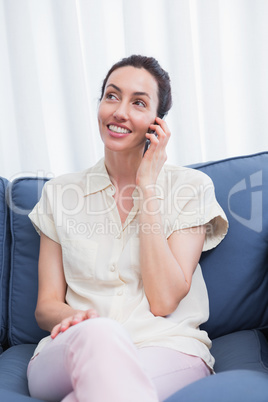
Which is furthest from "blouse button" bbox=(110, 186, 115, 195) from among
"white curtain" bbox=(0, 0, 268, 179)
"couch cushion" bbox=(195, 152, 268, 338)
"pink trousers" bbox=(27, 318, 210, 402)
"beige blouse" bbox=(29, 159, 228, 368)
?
"white curtain" bbox=(0, 0, 268, 179)

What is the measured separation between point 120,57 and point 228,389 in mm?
1547

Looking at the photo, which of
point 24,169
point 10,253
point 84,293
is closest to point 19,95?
point 24,169

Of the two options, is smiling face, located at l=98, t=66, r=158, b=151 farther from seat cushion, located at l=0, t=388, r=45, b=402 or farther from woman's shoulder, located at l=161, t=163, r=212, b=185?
seat cushion, located at l=0, t=388, r=45, b=402

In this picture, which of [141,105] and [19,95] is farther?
[19,95]

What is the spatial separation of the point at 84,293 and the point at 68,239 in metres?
0.17

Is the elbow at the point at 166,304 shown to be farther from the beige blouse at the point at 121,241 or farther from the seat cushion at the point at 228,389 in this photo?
the seat cushion at the point at 228,389

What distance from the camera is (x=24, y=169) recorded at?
7.04 ft

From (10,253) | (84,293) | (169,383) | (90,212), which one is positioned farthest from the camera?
(10,253)

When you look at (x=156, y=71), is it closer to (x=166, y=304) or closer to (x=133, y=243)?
(x=133, y=243)

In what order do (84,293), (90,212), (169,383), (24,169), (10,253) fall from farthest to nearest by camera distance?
(24,169)
(10,253)
(90,212)
(84,293)
(169,383)

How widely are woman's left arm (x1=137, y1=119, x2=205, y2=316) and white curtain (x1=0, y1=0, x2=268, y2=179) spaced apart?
70 centimetres

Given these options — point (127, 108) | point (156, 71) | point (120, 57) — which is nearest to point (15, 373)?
point (127, 108)

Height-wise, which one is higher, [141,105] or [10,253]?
[141,105]

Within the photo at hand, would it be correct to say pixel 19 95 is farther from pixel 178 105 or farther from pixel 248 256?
pixel 248 256
